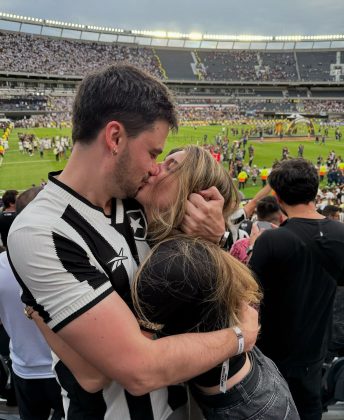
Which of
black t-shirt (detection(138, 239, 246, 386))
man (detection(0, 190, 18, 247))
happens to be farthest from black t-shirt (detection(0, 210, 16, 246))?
black t-shirt (detection(138, 239, 246, 386))

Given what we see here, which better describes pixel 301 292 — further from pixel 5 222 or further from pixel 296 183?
pixel 5 222

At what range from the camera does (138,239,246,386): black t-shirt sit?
5.22 ft

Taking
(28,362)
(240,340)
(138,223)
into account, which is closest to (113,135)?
(138,223)

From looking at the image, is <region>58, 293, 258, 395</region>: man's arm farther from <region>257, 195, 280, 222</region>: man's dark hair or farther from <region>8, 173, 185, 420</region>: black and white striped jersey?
<region>257, 195, 280, 222</region>: man's dark hair

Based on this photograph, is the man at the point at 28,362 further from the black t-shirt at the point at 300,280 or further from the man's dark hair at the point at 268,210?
the man's dark hair at the point at 268,210

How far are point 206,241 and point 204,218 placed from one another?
0.10 meters

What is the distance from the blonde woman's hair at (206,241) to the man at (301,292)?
3.36ft

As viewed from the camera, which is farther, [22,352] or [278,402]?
[22,352]

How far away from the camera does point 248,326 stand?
1880 millimetres

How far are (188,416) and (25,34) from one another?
87.9m

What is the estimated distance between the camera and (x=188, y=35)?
9212 cm

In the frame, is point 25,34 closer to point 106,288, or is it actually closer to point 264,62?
point 264,62

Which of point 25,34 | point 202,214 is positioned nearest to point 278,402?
point 202,214

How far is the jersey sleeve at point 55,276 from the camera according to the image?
1.47 m
